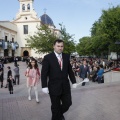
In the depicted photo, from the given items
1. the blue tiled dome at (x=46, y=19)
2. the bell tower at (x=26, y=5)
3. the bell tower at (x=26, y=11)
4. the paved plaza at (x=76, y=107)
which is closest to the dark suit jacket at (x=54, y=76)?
the paved plaza at (x=76, y=107)

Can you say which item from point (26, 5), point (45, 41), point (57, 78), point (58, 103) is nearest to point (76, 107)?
point (58, 103)

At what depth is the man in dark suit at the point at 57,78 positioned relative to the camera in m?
5.43

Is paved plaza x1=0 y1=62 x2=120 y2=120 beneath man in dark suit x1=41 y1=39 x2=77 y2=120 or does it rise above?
beneath

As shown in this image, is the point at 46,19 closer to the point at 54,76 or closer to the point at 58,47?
the point at 58,47

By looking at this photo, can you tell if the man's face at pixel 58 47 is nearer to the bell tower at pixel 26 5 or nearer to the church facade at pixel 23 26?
the church facade at pixel 23 26

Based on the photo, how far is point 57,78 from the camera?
5.43m

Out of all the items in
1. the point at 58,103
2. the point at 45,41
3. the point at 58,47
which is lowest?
the point at 58,103

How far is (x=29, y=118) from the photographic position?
6555mm

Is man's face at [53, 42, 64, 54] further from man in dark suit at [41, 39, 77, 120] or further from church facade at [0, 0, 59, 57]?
church facade at [0, 0, 59, 57]

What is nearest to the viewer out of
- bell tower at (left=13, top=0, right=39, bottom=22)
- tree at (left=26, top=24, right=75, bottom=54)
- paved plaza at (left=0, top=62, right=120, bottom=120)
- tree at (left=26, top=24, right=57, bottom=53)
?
paved plaza at (left=0, top=62, right=120, bottom=120)

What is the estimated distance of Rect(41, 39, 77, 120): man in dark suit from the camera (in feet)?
17.8

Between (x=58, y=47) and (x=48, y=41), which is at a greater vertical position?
(x=48, y=41)

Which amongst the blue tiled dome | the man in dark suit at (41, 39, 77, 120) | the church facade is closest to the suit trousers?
the man in dark suit at (41, 39, 77, 120)

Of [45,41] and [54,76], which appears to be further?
[45,41]
